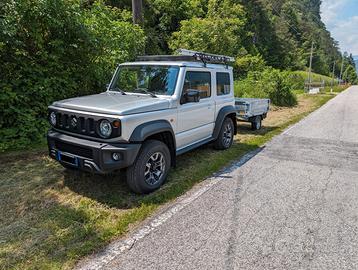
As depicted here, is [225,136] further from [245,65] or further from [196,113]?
[245,65]

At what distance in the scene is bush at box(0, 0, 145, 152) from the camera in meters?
6.18

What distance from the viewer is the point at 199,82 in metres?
5.48

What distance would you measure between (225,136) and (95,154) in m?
3.77

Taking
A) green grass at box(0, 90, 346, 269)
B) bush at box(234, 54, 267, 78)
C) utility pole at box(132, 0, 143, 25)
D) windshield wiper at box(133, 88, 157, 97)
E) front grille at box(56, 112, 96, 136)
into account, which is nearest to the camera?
green grass at box(0, 90, 346, 269)

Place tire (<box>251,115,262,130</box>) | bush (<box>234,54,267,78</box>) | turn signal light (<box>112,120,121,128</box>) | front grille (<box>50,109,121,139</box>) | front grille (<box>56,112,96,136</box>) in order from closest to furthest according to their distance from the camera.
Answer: turn signal light (<box>112,120,121,128</box>), front grille (<box>50,109,121,139</box>), front grille (<box>56,112,96,136</box>), tire (<box>251,115,262,130</box>), bush (<box>234,54,267,78</box>)

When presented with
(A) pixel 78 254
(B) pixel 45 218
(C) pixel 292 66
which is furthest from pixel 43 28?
(C) pixel 292 66

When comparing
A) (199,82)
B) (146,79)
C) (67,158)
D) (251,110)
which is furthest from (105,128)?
(251,110)

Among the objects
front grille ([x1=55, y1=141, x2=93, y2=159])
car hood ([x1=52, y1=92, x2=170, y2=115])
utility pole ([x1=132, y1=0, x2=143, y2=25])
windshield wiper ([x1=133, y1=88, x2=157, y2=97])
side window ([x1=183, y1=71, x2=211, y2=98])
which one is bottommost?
front grille ([x1=55, y1=141, x2=93, y2=159])

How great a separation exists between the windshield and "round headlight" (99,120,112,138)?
123 cm

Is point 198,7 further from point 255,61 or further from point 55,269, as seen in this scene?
point 55,269

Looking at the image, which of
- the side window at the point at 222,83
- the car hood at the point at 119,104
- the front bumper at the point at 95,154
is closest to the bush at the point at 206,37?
the side window at the point at 222,83

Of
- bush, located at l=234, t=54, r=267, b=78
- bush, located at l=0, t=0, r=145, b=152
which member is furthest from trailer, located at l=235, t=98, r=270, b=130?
bush, located at l=234, t=54, r=267, b=78

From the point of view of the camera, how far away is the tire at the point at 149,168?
405 centimetres

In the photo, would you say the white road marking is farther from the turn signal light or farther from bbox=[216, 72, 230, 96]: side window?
bbox=[216, 72, 230, 96]: side window
